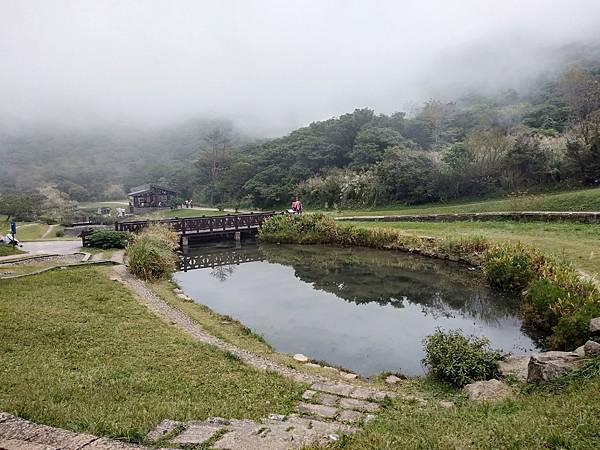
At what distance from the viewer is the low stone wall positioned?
19438mm

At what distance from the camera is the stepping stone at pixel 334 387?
6.73 meters

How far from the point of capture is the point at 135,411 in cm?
507

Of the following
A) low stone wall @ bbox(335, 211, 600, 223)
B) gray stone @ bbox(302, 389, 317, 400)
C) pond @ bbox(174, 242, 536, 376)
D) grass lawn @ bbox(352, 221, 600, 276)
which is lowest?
pond @ bbox(174, 242, 536, 376)

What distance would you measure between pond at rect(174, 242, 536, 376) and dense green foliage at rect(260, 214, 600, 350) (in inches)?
23.3

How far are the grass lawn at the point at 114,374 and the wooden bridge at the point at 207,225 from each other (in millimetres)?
16163

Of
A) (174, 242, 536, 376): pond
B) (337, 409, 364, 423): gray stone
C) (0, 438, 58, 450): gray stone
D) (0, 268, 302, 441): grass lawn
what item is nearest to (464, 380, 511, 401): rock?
(337, 409, 364, 423): gray stone

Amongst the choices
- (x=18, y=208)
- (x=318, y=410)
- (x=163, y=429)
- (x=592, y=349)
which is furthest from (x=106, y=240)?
(x=592, y=349)

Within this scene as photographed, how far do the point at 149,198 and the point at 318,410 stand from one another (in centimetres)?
4989

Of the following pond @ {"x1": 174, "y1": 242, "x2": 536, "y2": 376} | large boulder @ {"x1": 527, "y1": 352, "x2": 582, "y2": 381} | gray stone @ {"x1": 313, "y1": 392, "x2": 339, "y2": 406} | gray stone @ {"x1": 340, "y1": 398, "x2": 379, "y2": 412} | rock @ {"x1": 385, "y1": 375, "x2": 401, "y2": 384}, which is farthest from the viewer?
pond @ {"x1": 174, "y1": 242, "x2": 536, "y2": 376}

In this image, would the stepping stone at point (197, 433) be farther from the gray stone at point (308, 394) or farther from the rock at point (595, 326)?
the rock at point (595, 326)

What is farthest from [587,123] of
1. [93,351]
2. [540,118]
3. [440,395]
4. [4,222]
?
[4,222]

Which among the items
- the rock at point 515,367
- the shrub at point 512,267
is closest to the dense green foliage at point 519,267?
the shrub at point 512,267

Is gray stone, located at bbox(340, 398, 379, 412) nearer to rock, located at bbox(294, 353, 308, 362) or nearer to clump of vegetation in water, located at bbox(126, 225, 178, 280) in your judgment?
rock, located at bbox(294, 353, 308, 362)

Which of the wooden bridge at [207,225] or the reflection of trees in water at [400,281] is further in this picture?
the wooden bridge at [207,225]
